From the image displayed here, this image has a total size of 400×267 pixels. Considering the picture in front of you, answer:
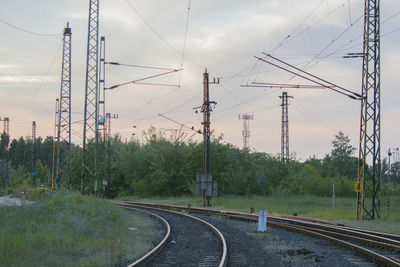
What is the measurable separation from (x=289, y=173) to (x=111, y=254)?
56687 millimetres

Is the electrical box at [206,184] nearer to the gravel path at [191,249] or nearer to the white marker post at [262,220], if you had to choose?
the gravel path at [191,249]

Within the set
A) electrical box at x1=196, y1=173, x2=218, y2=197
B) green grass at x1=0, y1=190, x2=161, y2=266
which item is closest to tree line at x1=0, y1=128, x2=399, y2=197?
electrical box at x1=196, y1=173, x2=218, y2=197

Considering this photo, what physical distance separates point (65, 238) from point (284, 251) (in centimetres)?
688

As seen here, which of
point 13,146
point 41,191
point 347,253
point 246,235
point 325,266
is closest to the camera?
point 325,266

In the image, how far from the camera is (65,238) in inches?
577

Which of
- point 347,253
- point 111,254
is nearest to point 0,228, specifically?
point 111,254

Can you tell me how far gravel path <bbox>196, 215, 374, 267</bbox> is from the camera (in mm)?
12000

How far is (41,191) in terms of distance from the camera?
30203 millimetres

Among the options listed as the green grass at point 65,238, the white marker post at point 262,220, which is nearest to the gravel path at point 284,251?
the white marker post at point 262,220

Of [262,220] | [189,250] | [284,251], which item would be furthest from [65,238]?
[262,220]

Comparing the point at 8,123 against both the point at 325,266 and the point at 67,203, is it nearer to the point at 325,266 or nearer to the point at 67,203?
the point at 67,203

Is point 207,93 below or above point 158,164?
above

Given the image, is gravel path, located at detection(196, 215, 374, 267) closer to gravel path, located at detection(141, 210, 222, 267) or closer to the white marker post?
gravel path, located at detection(141, 210, 222, 267)

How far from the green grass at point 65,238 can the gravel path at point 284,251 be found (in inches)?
121
